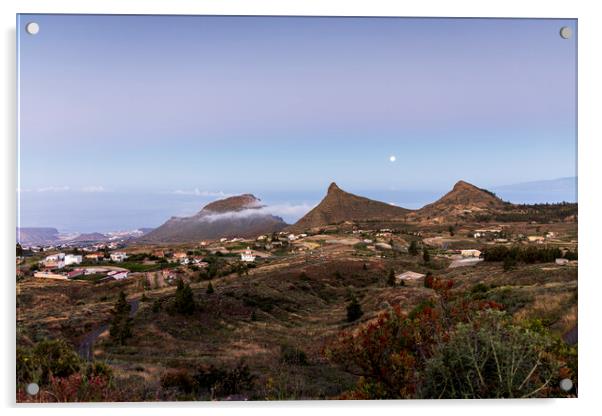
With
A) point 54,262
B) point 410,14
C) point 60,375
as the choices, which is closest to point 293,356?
point 60,375

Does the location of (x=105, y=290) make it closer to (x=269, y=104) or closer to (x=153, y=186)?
(x=153, y=186)

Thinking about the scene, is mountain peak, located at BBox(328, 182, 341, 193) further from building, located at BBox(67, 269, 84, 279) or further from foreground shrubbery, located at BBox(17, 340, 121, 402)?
foreground shrubbery, located at BBox(17, 340, 121, 402)

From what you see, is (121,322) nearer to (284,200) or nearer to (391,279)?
(284,200)

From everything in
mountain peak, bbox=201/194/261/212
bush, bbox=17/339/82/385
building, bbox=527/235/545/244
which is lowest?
bush, bbox=17/339/82/385

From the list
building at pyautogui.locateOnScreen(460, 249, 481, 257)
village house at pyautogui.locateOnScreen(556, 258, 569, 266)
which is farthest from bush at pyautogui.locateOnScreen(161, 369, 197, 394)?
village house at pyautogui.locateOnScreen(556, 258, 569, 266)

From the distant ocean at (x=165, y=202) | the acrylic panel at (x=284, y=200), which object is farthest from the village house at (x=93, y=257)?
the distant ocean at (x=165, y=202)
